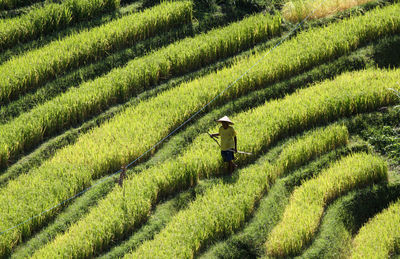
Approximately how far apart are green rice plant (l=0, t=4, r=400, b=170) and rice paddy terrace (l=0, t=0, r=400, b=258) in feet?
0.10

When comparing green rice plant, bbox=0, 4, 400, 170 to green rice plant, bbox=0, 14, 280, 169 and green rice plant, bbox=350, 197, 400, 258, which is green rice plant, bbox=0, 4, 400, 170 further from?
green rice plant, bbox=350, 197, 400, 258

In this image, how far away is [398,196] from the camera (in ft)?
29.5

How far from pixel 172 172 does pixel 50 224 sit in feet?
6.78

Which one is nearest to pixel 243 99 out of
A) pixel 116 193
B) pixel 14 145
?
pixel 116 193

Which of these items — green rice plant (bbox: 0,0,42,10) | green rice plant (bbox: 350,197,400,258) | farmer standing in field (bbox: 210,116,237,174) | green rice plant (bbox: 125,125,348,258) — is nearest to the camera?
green rice plant (bbox: 350,197,400,258)

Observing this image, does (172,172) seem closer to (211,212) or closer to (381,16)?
(211,212)

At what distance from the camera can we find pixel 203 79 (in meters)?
11.4

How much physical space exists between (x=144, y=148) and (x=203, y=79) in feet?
7.50

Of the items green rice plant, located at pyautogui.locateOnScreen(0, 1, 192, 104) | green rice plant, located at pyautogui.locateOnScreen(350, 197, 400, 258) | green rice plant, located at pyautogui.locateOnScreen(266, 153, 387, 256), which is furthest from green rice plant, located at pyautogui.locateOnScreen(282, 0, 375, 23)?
green rice plant, located at pyautogui.locateOnScreen(350, 197, 400, 258)

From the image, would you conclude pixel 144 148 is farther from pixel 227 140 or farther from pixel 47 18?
pixel 47 18

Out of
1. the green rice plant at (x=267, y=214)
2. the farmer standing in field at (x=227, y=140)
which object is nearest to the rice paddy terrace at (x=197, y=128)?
the green rice plant at (x=267, y=214)

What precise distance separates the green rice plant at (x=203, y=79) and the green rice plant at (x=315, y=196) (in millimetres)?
2787

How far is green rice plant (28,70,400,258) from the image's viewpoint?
843 centimetres

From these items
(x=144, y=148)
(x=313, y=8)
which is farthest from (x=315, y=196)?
(x=313, y=8)
